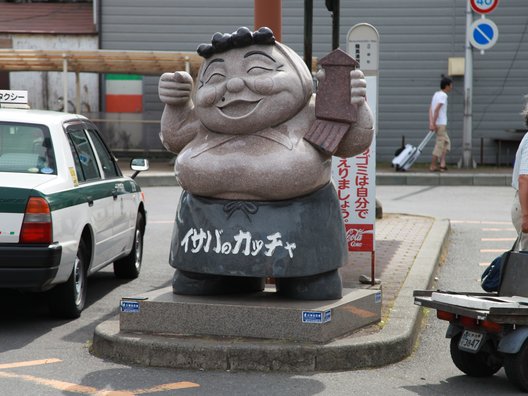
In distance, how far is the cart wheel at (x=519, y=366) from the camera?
630 cm

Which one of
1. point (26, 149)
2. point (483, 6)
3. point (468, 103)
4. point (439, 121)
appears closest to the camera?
point (26, 149)

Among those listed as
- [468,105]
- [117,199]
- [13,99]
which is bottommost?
[117,199]

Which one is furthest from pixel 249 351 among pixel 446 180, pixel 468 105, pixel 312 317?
pixel 468 105

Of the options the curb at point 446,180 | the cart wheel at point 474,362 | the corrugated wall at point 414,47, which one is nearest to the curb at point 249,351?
the cart wheel at point 474,362

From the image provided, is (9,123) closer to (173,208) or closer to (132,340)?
(132,340)

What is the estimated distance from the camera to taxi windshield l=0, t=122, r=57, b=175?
8375 mm

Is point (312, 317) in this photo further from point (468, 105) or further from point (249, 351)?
point (468, 105)

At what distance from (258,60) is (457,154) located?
58.1ft

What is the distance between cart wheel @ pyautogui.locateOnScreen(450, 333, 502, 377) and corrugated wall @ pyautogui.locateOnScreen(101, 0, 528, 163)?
701 inches

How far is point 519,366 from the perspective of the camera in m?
6.31

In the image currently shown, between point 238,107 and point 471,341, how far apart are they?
2135 mm

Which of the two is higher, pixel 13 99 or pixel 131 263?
pixel 13 99

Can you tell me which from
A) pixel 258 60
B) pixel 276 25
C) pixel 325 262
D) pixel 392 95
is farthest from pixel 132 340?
pixel 392 95

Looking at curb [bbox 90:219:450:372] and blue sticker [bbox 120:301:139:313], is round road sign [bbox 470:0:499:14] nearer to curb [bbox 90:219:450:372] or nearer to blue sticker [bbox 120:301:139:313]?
curb [bbox 90:219:450:372]
